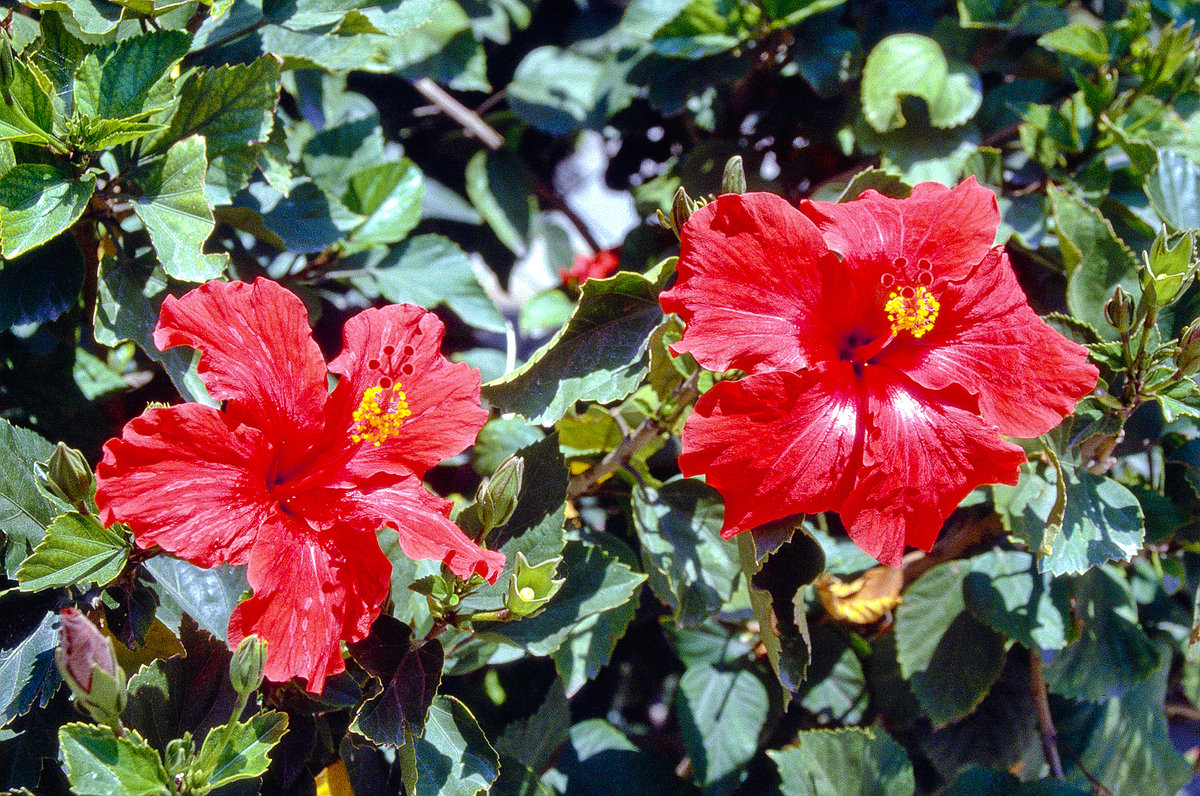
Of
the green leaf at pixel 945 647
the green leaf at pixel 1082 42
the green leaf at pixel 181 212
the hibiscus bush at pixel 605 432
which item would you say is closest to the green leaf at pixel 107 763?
the hibiscus bush at pixel 605 432

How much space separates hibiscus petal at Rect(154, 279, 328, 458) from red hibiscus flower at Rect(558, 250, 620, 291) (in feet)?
3.66

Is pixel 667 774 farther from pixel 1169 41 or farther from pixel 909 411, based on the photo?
pixel 1169 41

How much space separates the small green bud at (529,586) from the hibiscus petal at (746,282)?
278 mm

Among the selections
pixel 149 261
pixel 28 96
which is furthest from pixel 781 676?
pixel 28 96

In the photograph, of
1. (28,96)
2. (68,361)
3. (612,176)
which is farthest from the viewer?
(612,176)

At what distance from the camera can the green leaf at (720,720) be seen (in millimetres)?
1498

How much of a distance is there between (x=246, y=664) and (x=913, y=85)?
152 centimetres

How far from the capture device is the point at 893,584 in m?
1.63

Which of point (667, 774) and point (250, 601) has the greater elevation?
point (250, 601)

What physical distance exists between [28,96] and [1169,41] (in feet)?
5.77

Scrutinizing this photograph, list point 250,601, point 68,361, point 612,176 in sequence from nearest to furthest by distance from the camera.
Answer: point 250,601 → point 68,361 → point 612,176

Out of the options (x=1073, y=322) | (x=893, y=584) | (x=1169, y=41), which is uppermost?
(x=1169, y=41)

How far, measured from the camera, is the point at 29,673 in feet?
3.33

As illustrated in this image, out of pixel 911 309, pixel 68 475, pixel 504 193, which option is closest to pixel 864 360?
pixel 911 309
